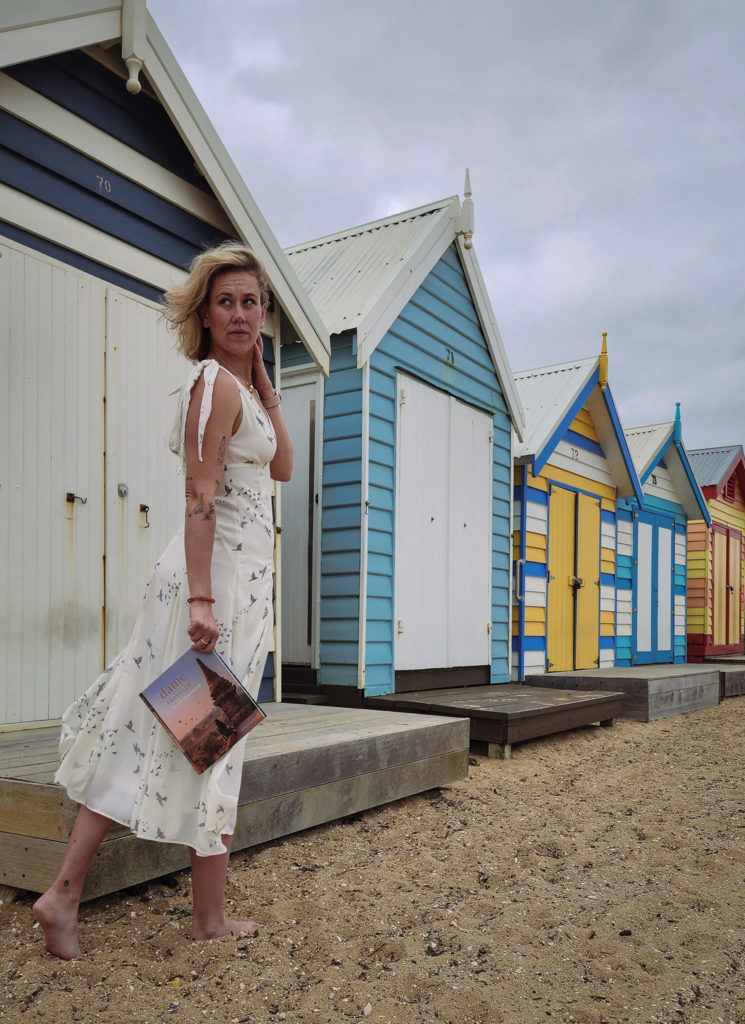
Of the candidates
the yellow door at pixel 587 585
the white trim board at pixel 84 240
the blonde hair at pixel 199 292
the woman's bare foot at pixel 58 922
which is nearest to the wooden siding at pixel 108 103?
the white trim board at pixel 84 240

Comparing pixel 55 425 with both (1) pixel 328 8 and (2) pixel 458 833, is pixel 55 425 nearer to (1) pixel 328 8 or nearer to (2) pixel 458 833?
(2) pixel 458 833

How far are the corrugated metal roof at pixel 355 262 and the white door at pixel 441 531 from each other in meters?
0.73

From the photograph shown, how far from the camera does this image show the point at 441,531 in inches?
262

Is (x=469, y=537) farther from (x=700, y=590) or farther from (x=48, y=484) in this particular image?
(x=700, y=590)

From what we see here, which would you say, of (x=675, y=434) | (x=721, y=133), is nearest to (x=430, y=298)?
(x=675, y=434)

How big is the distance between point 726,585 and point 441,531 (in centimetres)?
A: 1060

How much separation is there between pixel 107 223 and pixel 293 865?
3.07 metres

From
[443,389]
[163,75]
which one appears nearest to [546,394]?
[443,389]

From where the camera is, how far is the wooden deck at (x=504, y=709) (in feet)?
17.4

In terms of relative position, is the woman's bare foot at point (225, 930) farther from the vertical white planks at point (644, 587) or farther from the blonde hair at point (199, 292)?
the vertical white planks at point (644, 587)

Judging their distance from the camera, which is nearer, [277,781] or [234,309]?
[234,309]

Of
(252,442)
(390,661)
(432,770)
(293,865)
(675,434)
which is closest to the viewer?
(252,442)

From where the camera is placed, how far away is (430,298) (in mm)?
6609

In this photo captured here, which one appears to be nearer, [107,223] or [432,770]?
[107,223]
